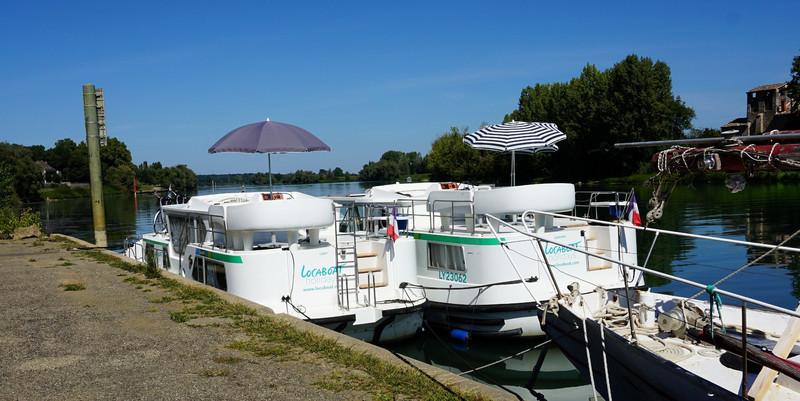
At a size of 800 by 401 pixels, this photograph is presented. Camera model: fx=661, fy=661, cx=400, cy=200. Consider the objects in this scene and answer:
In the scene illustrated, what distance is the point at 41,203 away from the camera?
97000mm

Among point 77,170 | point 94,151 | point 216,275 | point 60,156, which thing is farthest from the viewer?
point 60,156

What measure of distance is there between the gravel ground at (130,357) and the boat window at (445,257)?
527 cm

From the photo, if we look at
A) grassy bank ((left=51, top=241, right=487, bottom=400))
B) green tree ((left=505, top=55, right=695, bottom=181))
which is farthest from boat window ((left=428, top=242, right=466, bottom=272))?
green tree ((left=505, top=55, right=695, bottom=181))

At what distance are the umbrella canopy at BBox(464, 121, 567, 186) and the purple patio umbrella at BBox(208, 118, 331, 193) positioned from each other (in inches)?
177

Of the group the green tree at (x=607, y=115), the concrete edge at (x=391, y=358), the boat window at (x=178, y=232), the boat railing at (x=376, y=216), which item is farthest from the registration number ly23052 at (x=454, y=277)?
the green tree at (x=607, y=115)

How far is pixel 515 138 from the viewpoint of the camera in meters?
17.2

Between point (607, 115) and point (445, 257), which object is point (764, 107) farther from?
point (445, 257)

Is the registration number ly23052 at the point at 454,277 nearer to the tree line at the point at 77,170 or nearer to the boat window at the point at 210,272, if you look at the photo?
the boat window at the point at 210,272

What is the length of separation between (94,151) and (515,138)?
13282 mm

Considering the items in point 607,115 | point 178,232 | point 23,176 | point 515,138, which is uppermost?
point 607,115

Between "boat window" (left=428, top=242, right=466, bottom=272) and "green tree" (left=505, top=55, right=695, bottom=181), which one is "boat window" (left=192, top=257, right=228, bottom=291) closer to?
"boat window" (left=428, top=242, right=466, bottom=272)

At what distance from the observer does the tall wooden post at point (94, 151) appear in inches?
822

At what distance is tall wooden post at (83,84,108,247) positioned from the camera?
20891mm

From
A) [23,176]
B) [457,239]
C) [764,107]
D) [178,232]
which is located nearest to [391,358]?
Answer: [457,239]
